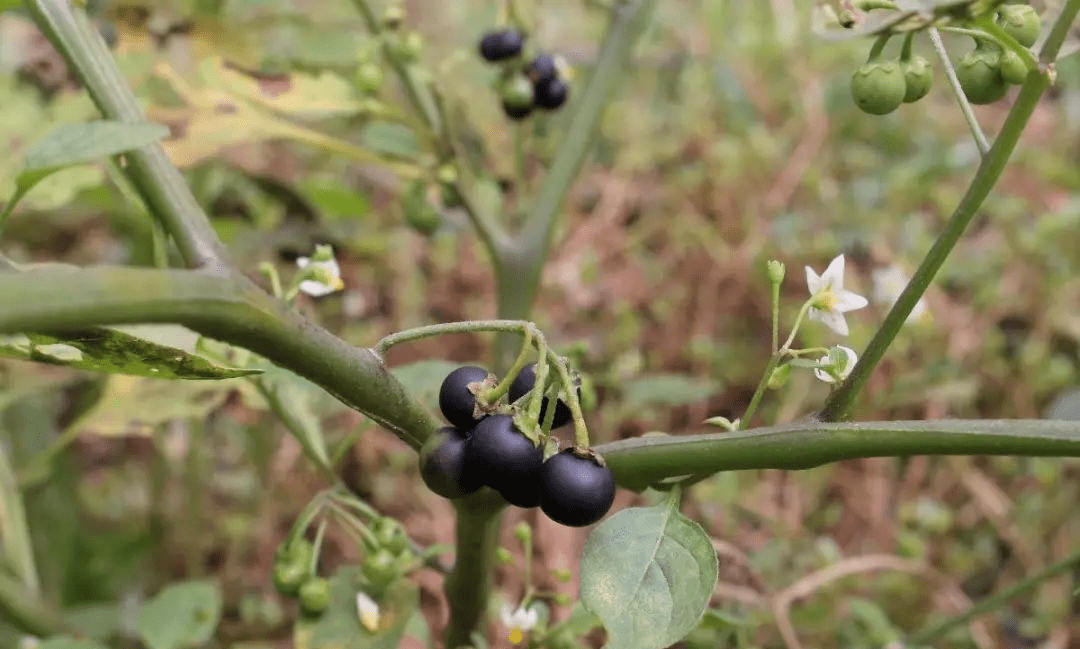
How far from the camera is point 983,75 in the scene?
0.71 meters

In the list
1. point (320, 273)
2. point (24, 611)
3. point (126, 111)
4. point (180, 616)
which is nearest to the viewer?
point (126, 111)

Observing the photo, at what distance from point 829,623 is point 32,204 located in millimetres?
1229

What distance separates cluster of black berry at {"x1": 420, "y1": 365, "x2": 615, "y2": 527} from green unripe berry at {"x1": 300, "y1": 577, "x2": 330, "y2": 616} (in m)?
0.35

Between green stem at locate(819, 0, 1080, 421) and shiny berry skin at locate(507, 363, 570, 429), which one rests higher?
green stem at locate(819, 0, 1080, 421)

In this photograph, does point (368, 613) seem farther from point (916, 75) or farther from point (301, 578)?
point (916, 75)

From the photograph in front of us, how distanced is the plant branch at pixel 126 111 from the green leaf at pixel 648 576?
0.35 m

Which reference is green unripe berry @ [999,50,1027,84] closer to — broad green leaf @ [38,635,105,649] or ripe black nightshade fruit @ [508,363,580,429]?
ripe black nightshade fruit @ [508,363,580,429]

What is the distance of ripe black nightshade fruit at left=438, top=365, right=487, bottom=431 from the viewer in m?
0.72

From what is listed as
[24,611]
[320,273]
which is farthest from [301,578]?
[24,611]

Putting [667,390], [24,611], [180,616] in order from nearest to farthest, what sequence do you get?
[180,616], [24,611], [667,390]

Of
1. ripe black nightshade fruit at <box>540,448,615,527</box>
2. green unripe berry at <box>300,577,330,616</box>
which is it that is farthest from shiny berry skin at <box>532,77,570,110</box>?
ripe black nightshade fruit at <box>540,448,615,527</box>

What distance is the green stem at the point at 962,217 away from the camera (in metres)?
0.66

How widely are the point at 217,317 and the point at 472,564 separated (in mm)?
448

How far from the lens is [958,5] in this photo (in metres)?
0.58
